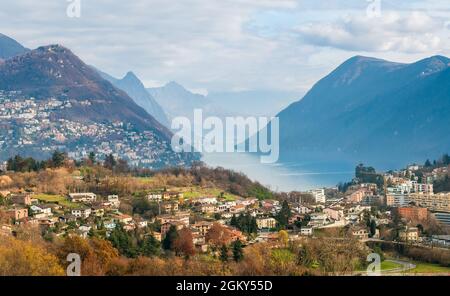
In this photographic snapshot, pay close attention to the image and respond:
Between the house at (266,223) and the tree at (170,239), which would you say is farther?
the house at (266,223)

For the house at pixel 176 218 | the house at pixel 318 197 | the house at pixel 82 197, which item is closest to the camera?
the house at pixel 176 218

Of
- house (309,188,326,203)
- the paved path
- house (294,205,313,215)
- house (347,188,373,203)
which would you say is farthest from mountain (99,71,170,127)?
the paved path

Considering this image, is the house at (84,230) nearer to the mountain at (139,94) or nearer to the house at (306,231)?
the house at (306,231)

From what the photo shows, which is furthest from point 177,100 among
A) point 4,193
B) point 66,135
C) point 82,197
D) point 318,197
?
point 4,193

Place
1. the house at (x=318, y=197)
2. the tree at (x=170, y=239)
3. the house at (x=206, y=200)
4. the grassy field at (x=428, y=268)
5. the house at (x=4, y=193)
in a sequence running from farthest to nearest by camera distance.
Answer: the house at (x=318, y=197) < the house at (x=206, y=200) < the house at (x=4, y=193) < the tree at (x=170, y=239) < the grassy field at (x=428, y=268)

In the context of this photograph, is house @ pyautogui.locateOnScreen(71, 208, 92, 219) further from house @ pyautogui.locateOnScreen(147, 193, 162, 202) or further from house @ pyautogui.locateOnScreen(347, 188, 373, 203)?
house @ pyautogui.locateOnScreen(347, 188, 373, 203)

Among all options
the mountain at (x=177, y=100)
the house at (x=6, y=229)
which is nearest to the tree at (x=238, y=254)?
the house at (x=6, y=229)
